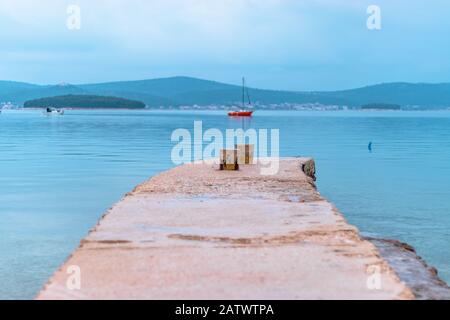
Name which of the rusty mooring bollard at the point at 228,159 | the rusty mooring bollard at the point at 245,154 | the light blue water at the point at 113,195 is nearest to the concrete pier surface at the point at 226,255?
the light blue water at the point at 113,195

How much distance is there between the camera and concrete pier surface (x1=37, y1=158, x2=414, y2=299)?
320 inches

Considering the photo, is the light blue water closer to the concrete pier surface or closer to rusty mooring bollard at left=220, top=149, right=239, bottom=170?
the concrete pier surface

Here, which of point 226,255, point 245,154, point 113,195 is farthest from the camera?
point 245,154

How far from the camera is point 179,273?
8805mm

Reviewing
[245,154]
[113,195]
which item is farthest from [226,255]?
[245,154]

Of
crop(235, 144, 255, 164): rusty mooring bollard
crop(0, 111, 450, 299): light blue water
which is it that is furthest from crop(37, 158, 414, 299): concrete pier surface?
crop(235, 144, 255, 164): rusty mooring bollard

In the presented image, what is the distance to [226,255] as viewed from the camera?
9836 mm

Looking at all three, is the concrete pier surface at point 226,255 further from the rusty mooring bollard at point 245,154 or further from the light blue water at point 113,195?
the rusty mooring bollard at point 245,154

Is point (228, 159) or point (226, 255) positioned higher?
point (228, 159)

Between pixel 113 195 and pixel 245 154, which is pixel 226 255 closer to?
pixel 113 195

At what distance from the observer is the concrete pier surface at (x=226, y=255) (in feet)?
26.7

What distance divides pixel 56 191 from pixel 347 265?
17.7m
